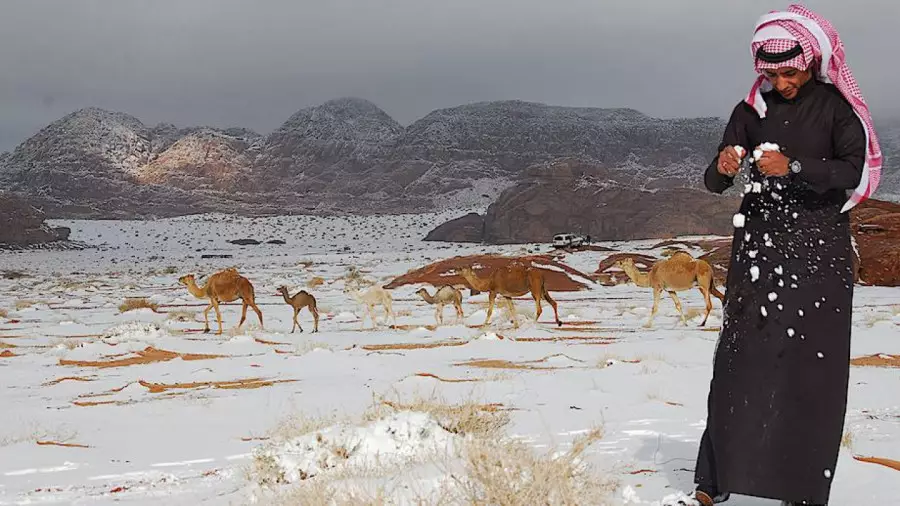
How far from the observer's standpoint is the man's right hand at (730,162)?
3.63 metres

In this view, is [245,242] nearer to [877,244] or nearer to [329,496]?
[877,244]

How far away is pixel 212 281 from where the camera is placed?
49.7 ft

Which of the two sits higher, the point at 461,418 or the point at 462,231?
the point at 461,418

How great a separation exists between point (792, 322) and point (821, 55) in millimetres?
1114

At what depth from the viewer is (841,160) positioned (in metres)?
3.46

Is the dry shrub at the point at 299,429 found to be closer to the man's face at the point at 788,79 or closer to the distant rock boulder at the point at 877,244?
the man's face at the point at 788,79

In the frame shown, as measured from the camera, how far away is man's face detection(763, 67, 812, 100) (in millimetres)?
3586

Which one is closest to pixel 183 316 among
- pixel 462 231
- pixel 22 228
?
pixel 462 231

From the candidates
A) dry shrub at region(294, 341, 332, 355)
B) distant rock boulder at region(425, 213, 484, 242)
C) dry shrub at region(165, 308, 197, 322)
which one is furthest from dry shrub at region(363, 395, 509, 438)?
distant rock boulder at region(425, 213, 484, 242)

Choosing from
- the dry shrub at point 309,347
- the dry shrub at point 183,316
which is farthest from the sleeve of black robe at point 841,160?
the dry shrub at point 183,316

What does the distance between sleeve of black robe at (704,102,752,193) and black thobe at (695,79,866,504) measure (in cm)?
5

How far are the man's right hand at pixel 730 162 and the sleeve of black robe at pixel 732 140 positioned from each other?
7 cm

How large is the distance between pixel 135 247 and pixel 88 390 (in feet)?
201

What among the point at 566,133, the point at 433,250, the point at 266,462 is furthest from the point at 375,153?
the point at 266,462
